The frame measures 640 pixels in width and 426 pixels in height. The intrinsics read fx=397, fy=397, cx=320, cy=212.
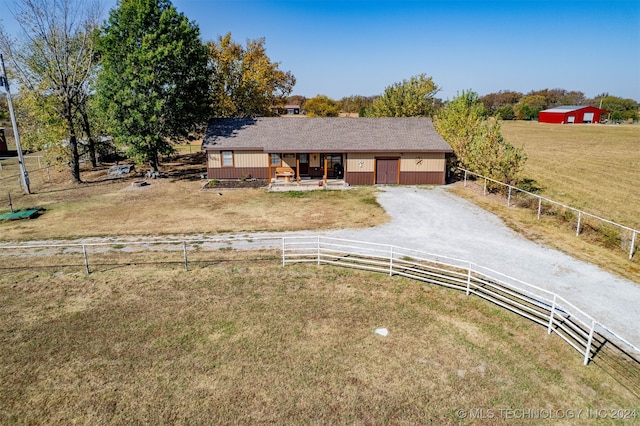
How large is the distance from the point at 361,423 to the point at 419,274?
7667mm

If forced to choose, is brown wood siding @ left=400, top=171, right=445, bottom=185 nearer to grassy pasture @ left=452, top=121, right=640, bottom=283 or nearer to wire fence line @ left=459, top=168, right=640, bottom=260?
grassy pasture @ left=452, top=121, right=640, bottom=283

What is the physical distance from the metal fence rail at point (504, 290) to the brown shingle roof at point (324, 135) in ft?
47.8

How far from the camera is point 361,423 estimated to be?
27.0ft

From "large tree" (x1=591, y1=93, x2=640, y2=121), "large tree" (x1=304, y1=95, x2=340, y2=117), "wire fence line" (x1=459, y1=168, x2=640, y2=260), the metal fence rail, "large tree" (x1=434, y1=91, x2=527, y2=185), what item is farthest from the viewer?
"large tree" (x1=591, y1=93, x2=640, y2=121)

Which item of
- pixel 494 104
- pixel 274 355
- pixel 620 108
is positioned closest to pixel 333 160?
pixel 274 355

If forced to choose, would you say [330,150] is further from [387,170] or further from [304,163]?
[387,170]

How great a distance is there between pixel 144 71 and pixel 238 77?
15969mm

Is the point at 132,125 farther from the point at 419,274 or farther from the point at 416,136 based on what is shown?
the point at 419,274

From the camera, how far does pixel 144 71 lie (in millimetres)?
30703

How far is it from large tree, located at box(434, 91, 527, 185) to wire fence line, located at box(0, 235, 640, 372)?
13490 mm

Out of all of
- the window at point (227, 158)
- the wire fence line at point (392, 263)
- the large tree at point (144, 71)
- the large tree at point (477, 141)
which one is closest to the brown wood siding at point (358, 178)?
the large tree at point (477, 141)

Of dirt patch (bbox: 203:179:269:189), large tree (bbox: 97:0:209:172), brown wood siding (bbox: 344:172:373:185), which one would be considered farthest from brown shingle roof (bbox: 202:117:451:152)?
large tree (bbox: 97:0:209:172)

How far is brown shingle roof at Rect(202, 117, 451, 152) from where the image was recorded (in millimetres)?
31000

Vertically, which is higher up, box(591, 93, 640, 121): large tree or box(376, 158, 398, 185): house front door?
box(591, 93, 640, 121): large tree
